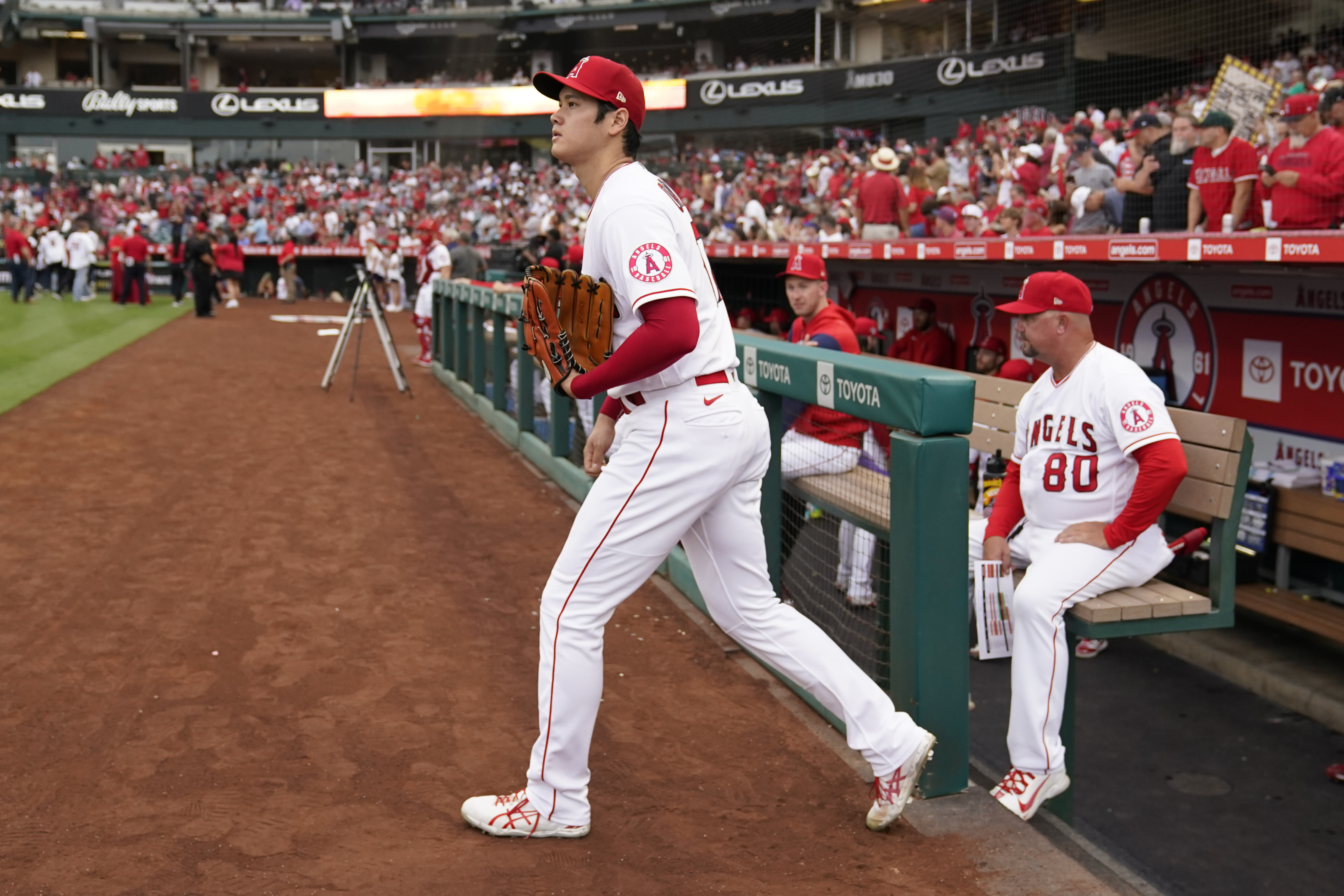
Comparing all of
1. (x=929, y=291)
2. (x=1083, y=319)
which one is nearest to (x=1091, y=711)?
(x=1083, y=319)

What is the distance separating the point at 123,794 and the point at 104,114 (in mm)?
44539

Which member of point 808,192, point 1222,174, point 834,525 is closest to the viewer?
point 834,525

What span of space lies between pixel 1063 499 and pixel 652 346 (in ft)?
→ 6.23

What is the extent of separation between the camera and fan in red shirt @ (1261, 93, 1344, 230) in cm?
669

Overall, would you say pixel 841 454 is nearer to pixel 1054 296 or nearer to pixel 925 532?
pixel 1054 296

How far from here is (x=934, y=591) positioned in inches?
121

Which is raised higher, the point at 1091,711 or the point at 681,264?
the point at 681,264

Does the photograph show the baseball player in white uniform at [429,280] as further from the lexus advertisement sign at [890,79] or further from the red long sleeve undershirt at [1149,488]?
the lexus advertisement sign at [890,79]

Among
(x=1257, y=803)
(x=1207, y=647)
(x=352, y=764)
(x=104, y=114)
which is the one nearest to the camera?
(x=352, y=764)

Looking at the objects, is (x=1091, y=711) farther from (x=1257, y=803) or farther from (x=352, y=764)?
(x=352, y=764)

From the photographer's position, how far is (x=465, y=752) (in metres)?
3.42

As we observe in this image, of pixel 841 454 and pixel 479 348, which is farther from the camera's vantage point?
pixel 479 348

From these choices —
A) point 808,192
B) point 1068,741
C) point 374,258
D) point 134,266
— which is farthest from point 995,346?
point 134,266

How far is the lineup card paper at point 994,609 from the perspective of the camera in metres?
3.72
